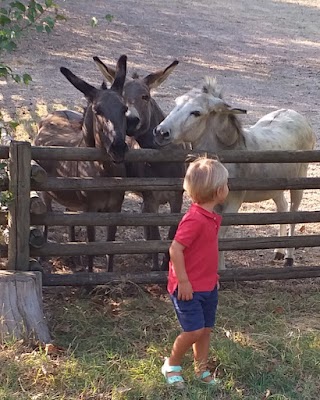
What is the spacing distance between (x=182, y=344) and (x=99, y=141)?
2146 mm

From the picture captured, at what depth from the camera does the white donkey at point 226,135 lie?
6.04 meters

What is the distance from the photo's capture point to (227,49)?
2128 centimetres

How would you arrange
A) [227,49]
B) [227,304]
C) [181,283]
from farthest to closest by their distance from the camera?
[227,49]
[227,304]
[181,283]

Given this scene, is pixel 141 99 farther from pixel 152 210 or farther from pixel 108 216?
pixel 108 216

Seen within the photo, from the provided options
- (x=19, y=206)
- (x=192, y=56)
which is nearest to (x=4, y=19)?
(x=19, y=206)

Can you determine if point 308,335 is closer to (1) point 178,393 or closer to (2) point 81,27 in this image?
(1) point 178,393

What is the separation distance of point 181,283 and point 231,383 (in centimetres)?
78

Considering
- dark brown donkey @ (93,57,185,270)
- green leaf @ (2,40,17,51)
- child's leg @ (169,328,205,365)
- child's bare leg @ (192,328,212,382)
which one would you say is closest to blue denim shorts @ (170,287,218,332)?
child's leg @ (169,328,205,365)

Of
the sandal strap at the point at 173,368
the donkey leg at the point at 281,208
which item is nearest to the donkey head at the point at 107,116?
the sandal strap at the point at 173,368

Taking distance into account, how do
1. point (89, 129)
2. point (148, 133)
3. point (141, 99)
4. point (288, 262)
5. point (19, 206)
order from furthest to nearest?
→ point (288, 262)
point (148, 133)
point (141, 99)
point (89, 129)
point (19, 206)

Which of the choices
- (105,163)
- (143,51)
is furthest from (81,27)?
(105,163)

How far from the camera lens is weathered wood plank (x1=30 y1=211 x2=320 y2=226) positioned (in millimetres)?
5656

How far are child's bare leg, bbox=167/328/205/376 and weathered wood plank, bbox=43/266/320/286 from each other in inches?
57.4

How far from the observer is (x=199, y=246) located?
417 centimetres
